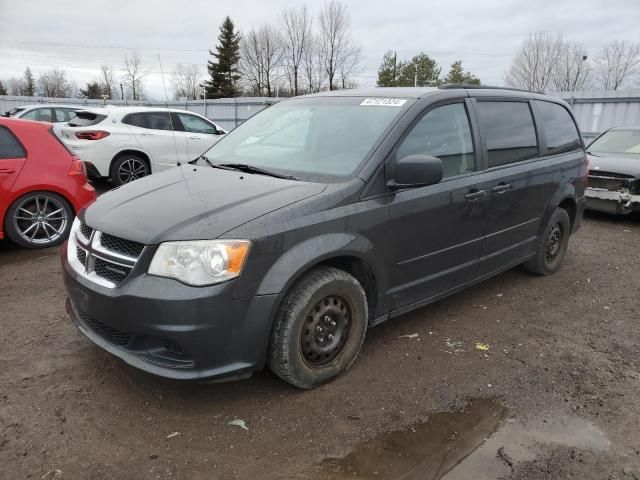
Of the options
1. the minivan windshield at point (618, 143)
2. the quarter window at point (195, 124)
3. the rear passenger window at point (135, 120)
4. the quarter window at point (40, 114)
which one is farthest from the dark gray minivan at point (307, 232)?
the quarter window at point (40, 114)

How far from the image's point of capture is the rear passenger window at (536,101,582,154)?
486cm

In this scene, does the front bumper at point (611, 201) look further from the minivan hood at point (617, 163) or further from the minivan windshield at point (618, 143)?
the minivan windshield at point (618, 143)

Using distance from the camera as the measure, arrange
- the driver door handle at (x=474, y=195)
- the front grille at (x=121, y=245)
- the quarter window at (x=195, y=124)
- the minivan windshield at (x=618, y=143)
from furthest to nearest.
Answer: the quarter window at (x=195, y=124)
the minivan windshield at (x=618, y=143)
the driver door handle at (x=474, y=195)
the front grille at (x=121, y=245)

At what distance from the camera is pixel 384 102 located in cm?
366

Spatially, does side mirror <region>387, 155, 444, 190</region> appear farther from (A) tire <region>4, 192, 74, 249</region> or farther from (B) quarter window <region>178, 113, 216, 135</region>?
(B) quarter window <region>178, 113, 216, 135</region>

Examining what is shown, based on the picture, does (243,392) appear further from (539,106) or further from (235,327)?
(539,106)

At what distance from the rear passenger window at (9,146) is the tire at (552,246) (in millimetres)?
5555

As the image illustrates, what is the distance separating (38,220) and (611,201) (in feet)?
26.5

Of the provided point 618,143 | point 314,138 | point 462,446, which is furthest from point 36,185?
point 618,143

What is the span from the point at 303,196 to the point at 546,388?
6.44ft

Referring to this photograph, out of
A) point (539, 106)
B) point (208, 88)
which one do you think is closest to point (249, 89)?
point (208, 88)

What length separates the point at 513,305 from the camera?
4.60 metres

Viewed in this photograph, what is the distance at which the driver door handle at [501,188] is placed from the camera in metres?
4.05

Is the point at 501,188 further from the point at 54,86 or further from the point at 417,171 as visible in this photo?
the point at 54,86
